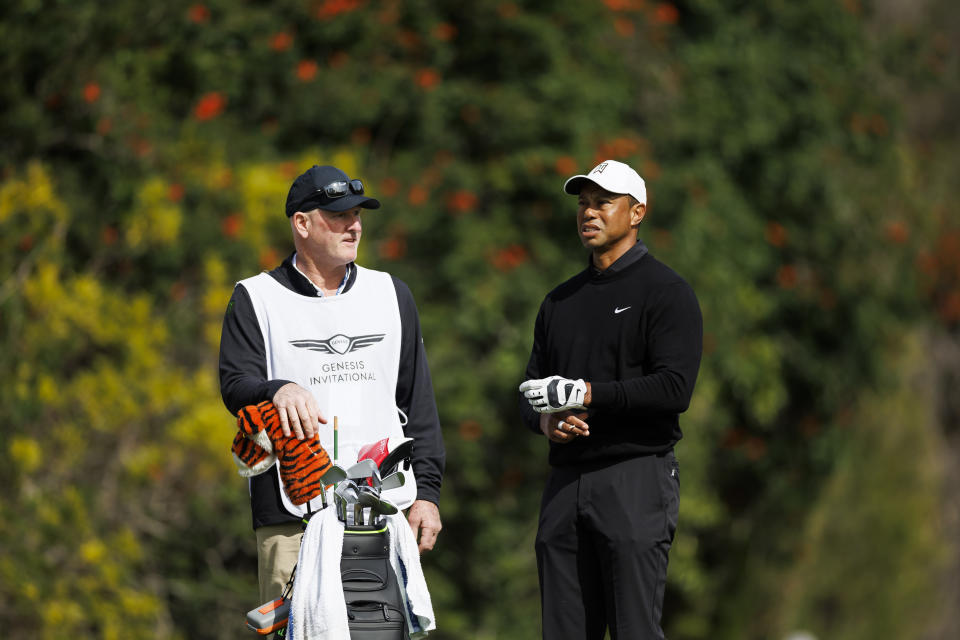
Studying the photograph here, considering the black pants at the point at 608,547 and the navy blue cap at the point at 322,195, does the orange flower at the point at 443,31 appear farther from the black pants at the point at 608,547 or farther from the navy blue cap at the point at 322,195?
the black pants at the point at 608,547

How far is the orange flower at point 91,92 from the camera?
8.27 metres

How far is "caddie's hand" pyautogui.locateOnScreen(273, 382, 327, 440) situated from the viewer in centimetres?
365

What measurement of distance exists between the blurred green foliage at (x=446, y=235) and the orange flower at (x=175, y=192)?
4cm

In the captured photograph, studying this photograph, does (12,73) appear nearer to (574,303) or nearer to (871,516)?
(574,303)

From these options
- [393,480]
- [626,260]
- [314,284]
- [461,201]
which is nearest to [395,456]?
[393,480]

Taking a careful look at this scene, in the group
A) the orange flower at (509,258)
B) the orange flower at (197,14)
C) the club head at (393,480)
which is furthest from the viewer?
the orange flower at (509,258)

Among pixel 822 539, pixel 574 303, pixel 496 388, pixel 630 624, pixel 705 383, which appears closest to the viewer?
pixel 630 624

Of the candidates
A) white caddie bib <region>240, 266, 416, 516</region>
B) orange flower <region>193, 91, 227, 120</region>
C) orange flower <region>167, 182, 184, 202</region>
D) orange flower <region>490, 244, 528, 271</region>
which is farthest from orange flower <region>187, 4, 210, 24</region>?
white caddie bib <region>240, 266, 416, 516</region>

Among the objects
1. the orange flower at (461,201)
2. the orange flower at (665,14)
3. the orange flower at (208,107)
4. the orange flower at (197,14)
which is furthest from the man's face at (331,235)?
the orange flower at (665,14)

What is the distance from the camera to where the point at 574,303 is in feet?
13.8

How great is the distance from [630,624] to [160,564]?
555cm

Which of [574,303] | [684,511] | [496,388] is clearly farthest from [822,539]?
[574,303]

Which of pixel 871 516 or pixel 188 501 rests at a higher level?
pixel 188 501

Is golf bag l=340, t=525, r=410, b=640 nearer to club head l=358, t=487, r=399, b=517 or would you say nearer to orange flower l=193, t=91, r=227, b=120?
club head l=358, t=487, r=399, b=517
